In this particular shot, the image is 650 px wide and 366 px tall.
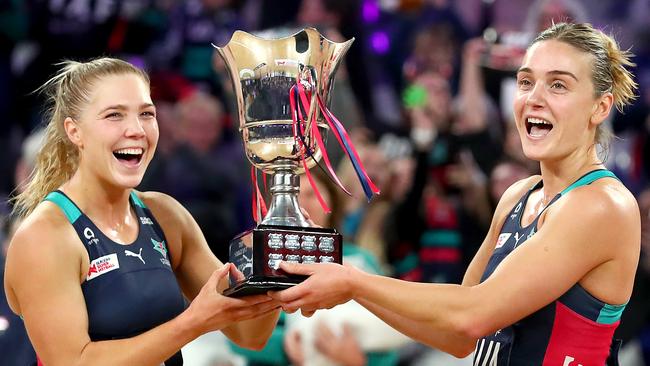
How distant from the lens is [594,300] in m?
2.76

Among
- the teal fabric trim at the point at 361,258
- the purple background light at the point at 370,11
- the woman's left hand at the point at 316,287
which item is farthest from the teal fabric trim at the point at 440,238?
the woman's left hand at the point at 316,287

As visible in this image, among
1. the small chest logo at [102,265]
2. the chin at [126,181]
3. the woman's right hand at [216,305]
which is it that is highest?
the chin at [126,181]

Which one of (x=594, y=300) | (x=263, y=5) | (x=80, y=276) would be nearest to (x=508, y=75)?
(x=263, y=5)

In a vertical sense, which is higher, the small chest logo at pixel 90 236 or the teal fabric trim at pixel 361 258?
the small chest logo at pixel 90 236

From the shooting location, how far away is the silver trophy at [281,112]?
2.83 meters

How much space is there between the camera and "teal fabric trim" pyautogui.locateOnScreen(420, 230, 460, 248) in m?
5.05

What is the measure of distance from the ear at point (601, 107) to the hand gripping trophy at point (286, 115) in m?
0.60

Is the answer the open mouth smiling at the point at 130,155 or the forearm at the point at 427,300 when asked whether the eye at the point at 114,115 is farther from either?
the forearm at the point at 427,300

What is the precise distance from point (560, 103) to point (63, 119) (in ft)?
Result: 4.30

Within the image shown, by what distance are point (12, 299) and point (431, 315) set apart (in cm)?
111

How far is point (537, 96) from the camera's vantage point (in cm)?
283

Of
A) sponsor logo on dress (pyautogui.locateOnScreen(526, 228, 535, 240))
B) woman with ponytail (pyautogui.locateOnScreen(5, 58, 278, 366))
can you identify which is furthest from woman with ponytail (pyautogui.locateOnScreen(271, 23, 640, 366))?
woman with ponytail (pyautogui.locateOnScreen(5, 58, 278, 366))

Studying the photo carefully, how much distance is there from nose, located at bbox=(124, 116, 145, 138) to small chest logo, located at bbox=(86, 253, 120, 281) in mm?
316

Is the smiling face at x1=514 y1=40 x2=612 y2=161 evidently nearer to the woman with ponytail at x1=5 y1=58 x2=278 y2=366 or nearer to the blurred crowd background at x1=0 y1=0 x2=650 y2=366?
the woman with ponytail at x1=5 y1=58 x2=278 y2=366
